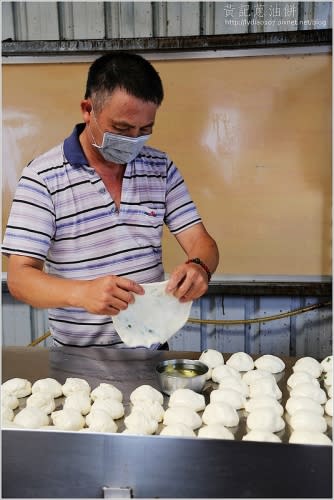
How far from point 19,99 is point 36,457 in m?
2.45

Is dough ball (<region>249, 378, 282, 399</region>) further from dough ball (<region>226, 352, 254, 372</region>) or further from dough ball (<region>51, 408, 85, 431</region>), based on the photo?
dough ball (<region>51, 408, 85, 431</region>)

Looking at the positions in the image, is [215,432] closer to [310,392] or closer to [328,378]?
[310,392]

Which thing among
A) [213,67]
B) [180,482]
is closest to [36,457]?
[180,482]

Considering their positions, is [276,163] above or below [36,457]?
above

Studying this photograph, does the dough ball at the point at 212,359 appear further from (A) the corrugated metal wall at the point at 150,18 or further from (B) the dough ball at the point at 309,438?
(A) the corrugated metal wall at the point at 150,18

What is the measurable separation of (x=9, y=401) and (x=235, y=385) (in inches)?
27.5

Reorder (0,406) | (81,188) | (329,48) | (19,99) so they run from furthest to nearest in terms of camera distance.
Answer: (19,99) < (329,48) < (81,188) < (0,406)

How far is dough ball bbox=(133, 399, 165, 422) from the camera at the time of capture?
4.52ft

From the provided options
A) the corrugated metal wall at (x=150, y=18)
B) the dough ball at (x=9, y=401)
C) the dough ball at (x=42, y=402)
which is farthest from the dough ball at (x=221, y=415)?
the corrugated metal wall at (x=150, y=18)

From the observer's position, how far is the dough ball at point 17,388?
5.06 ft

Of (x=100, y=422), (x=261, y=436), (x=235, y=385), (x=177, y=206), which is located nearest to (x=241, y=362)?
(x=235, y=385)

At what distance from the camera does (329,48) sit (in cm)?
279

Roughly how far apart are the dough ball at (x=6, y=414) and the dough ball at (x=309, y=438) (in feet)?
2.54

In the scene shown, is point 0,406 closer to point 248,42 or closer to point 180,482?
point 180,482
